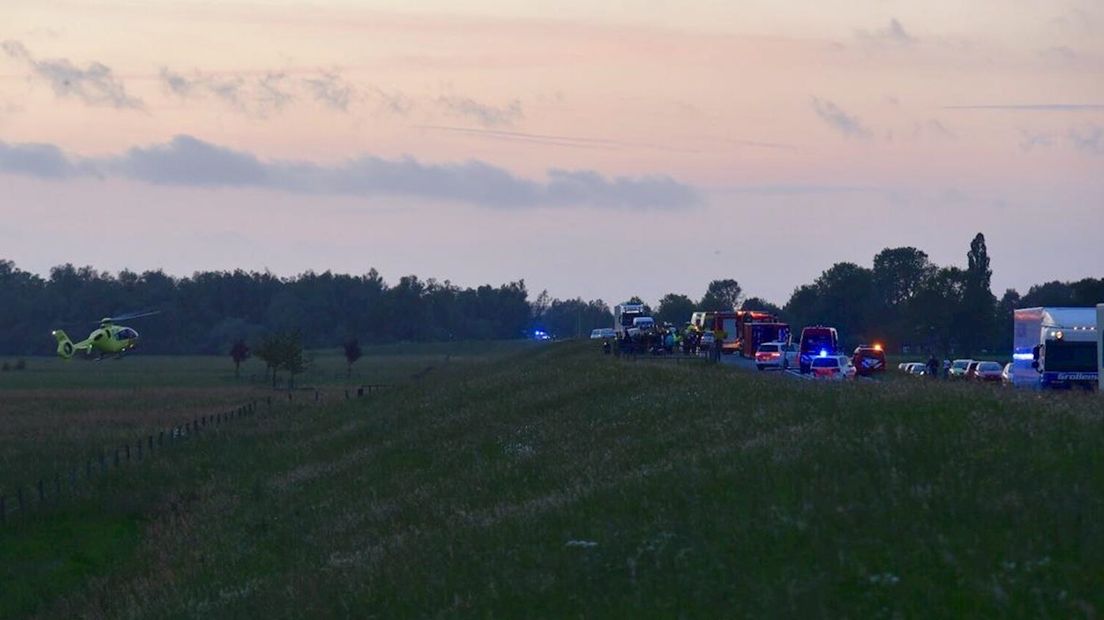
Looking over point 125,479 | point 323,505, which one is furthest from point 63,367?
point 323,505

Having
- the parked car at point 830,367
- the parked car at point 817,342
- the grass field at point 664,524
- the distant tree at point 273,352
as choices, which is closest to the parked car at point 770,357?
the parked car at point 817,342

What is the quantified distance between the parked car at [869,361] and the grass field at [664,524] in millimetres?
21732

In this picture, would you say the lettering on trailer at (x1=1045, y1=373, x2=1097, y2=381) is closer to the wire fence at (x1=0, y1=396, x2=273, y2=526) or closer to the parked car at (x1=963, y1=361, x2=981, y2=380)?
the parked car at (x1=963, y1=361, x2=981, y2=380)

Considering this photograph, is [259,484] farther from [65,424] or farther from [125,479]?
[65,424]

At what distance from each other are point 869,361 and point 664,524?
4452 centimetres

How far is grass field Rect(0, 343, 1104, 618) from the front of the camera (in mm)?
14914

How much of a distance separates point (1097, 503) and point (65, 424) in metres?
64.4

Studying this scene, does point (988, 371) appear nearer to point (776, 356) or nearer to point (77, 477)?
point (776, 356)

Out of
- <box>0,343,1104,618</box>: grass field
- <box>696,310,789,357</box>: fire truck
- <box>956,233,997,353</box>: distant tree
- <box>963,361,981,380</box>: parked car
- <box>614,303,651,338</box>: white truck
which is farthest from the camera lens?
<box>956,233,997,353</box>: distant tree

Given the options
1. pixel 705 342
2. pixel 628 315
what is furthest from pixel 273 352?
pixel 705 342

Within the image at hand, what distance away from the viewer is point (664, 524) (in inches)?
724

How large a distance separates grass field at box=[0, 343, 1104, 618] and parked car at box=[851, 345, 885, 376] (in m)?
21.7

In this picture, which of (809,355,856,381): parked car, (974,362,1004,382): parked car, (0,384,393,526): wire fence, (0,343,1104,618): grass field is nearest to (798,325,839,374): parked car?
(809,355,856,381): parked car

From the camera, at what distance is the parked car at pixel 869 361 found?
60.5 m
